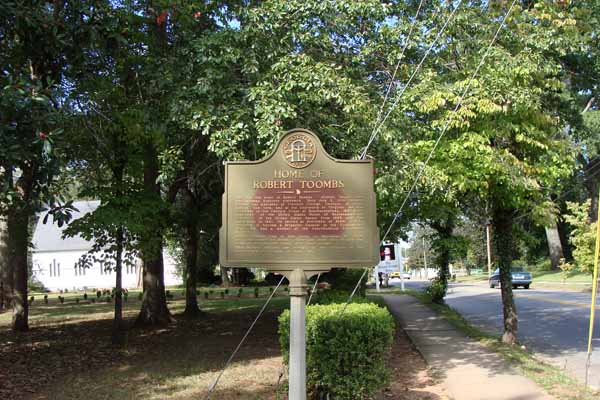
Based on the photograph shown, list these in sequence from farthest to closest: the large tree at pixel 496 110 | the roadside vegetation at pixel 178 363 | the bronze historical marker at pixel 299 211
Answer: the large tree at pixel 496 110 → the roadside vegetation at pixel 178 363 → the bronze historical marker at pixel 299 211

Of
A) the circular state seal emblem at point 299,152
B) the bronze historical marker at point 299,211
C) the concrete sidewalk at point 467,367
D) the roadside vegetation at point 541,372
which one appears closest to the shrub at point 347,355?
the bronze historical marker at point 299,211

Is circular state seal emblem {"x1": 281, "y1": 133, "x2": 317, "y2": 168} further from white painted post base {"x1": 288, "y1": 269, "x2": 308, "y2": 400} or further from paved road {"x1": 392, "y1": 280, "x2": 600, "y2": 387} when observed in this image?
paved road {"x1": 392, "y1": 280, "x2": 600, "y2": 387}

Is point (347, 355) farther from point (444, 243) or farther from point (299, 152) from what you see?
point (444, 243)

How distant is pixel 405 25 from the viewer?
404 inches

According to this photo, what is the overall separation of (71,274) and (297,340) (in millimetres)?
59373

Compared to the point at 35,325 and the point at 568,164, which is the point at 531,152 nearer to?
the point at 568,164

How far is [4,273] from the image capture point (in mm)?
22203

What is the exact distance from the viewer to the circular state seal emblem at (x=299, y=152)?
550cm

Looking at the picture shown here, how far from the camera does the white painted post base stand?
5.25 m

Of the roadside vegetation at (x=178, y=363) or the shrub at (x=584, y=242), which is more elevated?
the shrub at (x=584, y=242)

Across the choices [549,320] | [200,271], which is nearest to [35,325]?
[549,320]

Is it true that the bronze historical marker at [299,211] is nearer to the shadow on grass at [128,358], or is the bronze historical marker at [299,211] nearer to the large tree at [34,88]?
the large tree at [34,88]

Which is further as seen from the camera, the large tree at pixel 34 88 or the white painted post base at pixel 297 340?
the large tree at pixel 34 88

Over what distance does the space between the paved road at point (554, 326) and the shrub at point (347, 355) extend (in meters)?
4.13
